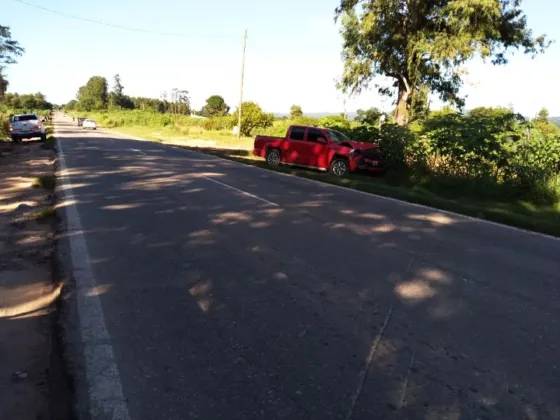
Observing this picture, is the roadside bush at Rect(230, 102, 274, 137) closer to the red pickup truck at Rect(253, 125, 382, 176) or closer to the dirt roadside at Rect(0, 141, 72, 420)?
the red pickup truck at Rect(253, 125, 382, 176)

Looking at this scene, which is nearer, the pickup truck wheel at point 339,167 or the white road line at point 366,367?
the white road line at point 366,367

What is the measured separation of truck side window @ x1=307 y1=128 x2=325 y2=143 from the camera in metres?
18.7

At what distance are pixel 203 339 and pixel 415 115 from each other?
984 inches

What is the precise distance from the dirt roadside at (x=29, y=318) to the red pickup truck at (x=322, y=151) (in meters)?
10.7

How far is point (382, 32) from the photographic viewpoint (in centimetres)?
2558

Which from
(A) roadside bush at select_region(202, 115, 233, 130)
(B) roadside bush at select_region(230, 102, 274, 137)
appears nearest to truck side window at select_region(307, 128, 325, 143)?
(B) roadside bush at select_region(230, 102, 274, 137)

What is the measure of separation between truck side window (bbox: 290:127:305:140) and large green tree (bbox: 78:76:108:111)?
523 ft

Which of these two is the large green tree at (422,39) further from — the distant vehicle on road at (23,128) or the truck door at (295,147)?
the distant vehicle on road at (23,128)

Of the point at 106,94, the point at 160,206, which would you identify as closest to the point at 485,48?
the point at 160,206

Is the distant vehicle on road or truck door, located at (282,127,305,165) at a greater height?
truck door, located at (282,127,305,165)

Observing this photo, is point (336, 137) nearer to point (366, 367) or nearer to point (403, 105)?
point (403, 105)

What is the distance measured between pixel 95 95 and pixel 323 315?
182303 millimetres

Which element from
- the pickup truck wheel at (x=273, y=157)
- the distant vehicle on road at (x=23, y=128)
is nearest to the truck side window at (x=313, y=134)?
the pickup truck wheel at (x=273, y=157)

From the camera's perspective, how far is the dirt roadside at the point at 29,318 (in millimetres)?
3184
